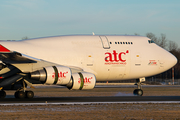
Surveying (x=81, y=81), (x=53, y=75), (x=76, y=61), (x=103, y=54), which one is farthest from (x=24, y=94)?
(x=103, y=54)

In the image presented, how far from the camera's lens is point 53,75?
883 inches

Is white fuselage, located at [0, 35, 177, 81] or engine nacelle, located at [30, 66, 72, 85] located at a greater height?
white fuselage, located at [0, 35, 177, 81]

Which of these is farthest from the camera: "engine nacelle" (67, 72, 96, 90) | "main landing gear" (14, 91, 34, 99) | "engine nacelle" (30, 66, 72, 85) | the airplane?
"main landing gear" (14, 91, 34, 99)

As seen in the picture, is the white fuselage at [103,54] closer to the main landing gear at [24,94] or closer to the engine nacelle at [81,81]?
the engine nacelle at [81,81]

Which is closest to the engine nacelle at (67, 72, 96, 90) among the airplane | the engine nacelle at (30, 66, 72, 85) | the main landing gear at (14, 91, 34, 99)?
the airplane

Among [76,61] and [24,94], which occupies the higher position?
[76,61]

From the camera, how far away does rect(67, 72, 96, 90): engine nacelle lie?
23156mm

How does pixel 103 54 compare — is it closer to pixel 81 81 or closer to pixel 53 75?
pixel 81 81

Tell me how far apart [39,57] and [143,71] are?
9.90 meters

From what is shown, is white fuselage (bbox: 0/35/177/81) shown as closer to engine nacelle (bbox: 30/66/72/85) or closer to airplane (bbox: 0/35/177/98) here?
airplane (bbox: 0/35/177/98)

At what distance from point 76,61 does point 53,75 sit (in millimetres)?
3410

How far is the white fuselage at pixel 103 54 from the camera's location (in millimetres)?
24984

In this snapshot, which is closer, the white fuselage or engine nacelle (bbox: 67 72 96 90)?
engine nacelle (bbox: 67 72 96 90)

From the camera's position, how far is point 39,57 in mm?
24578
